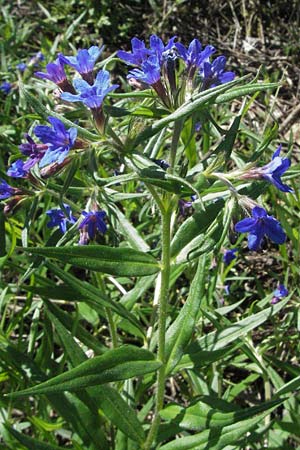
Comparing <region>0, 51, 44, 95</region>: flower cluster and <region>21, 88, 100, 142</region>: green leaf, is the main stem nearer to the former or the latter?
<region>21, 88, 100, 142</region>: green leaf

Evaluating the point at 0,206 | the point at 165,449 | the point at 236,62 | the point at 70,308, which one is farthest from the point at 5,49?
the point at 165,449

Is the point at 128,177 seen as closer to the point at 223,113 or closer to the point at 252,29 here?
the point at 223,113

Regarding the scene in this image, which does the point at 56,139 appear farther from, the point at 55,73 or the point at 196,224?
the point at 196,224

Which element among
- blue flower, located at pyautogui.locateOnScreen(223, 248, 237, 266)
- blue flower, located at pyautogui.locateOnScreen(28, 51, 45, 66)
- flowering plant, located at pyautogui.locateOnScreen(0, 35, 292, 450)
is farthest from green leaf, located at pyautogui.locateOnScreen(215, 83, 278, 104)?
blue flower, located at pyautogui.locateOnScreen(28, 51, 45, 66)

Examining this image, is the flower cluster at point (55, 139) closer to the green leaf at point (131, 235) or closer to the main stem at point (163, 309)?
the main stem at point (163, 309)

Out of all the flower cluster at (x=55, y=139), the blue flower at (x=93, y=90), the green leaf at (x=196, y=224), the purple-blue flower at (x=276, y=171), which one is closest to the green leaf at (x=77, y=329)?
the green leaf at (x=196, y=224)

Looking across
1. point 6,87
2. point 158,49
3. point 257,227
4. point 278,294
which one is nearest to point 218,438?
point 257,227

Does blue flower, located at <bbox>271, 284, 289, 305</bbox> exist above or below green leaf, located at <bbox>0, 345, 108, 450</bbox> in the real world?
above
